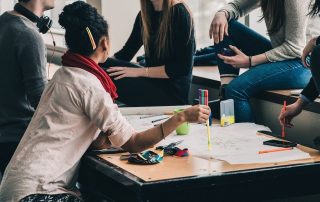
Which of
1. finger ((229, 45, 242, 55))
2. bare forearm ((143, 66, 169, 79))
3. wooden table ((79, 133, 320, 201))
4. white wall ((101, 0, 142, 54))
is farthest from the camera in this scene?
white wall ((101, 0, 142, 54))

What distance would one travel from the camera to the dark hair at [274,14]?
105 inches

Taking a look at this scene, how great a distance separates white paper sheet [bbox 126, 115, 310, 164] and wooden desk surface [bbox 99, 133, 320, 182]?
0.12 ft

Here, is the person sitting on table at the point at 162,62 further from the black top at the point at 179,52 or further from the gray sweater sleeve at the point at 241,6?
the gray sweater sleeve at the point at 241,6

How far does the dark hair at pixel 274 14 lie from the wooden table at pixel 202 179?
2.56ft

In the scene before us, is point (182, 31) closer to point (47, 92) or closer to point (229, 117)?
point (229, 117)

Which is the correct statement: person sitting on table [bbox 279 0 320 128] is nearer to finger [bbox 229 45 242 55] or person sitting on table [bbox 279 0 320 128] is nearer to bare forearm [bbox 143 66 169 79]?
finger [bbox 229 45 242 55]

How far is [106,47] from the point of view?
6.95ft

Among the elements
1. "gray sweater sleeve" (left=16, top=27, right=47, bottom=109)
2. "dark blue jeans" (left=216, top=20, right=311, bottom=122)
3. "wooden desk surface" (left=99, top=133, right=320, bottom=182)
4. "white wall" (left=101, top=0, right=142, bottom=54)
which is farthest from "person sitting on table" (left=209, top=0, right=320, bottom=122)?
"white wall" (left=101, top=0, right=142, bottom=54)

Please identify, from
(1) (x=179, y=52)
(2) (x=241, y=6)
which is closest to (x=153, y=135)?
(1) (x=179, y=52)

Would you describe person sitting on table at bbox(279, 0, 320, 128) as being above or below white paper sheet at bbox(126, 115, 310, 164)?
above

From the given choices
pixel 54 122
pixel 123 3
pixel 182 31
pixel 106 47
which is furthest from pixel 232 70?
pixel 123 3

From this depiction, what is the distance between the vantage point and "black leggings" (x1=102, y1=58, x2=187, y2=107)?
10.1 ft

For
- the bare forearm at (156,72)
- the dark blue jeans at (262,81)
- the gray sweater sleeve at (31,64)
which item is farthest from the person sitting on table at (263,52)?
the gray sweater sleeve at (31,64)

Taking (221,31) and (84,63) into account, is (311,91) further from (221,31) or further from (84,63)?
(84,63)
